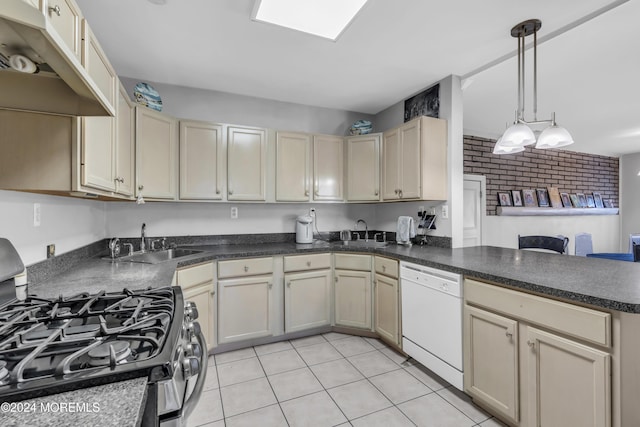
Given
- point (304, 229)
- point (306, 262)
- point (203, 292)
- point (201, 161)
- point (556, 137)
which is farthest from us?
point (304, 229)

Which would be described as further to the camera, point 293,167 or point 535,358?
point 293,167

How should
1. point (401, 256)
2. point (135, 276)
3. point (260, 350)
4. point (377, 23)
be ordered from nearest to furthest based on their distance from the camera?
1. point (135, 276)
2. point (377, 23)
3. point (401, 256)
4. point (260, 350)

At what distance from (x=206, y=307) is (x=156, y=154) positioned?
4.49 feet

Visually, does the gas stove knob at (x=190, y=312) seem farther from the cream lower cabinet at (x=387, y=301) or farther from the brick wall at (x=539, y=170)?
the brick wall at (x=539, y=170)

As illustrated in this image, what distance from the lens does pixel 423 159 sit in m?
2.68

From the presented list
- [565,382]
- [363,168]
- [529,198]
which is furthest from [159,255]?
[529,198]

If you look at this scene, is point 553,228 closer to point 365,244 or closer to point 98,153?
point 365,244

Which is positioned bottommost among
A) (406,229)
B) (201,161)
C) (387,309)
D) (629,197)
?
(387,309)

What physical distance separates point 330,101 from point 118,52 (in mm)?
1990

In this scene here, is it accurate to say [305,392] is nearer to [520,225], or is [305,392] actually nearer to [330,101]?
[330,101]

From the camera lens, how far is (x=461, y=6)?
5.78ft

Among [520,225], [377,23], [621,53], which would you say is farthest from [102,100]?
[520,225]

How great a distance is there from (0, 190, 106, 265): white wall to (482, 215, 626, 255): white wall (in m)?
4.76

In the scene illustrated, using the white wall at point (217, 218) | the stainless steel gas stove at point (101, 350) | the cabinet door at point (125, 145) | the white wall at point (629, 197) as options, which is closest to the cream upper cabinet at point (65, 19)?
the cabinet door at point (125, 145)
